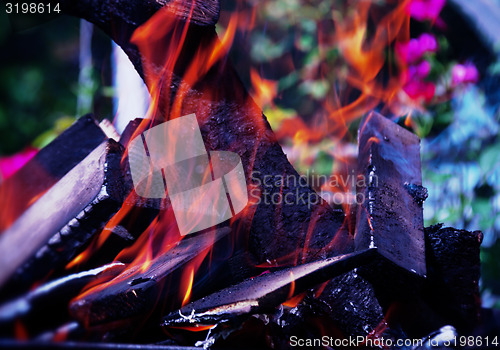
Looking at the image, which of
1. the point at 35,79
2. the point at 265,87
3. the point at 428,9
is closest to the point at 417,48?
the point at 428,9

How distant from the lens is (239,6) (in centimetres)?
467

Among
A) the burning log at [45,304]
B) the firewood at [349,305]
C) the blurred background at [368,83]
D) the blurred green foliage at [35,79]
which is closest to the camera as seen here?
the burning log at [45,304]

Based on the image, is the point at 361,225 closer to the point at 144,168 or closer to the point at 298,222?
the point at 298,222

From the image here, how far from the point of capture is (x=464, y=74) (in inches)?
119

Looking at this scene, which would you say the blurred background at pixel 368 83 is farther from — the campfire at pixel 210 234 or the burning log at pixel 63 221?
the burning log at pixel 63 221

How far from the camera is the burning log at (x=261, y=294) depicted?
3.63 feet

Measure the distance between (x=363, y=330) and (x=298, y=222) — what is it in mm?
431

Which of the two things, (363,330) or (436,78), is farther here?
(436,78)

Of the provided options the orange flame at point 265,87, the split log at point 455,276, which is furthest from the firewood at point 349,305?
the orange flame at point 265,87

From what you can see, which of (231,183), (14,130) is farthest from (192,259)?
(14,130)

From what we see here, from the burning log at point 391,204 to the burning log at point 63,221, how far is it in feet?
2.88

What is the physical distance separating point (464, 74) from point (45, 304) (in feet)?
10.3

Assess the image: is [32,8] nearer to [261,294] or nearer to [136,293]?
[136,293]

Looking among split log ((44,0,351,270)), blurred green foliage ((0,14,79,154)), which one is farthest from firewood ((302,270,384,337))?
blurred green foliage ((0,14,79,154))
